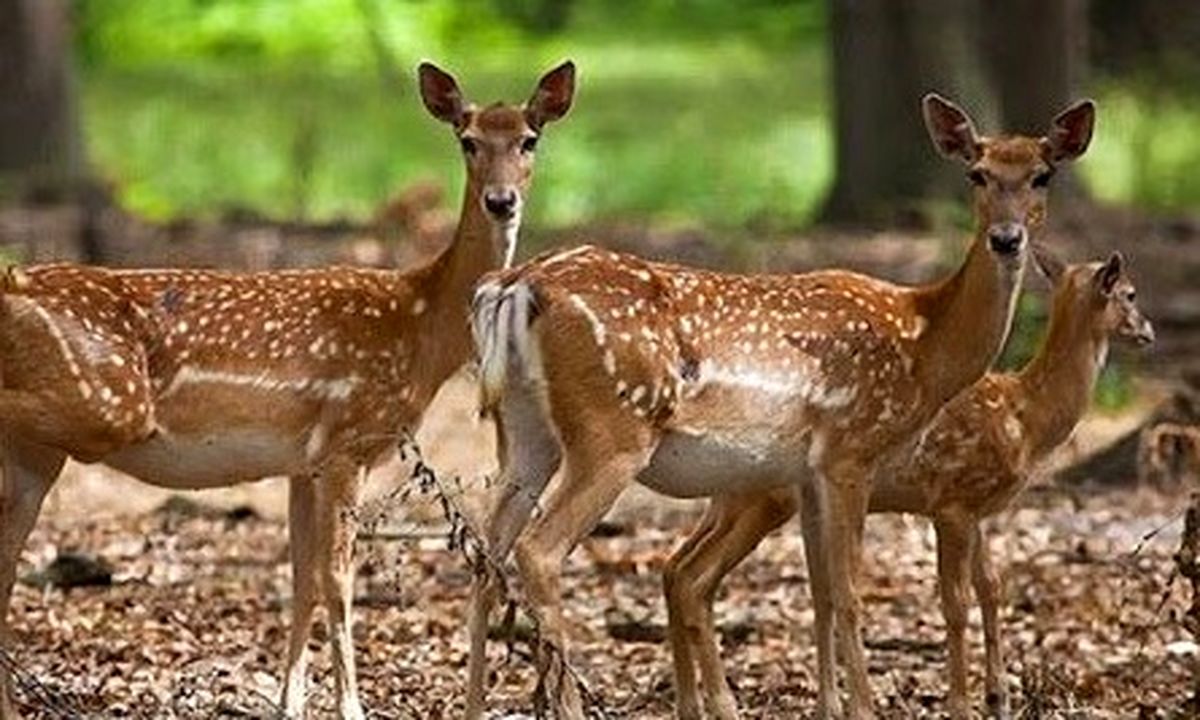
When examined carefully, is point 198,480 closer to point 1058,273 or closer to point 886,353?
point 886,353

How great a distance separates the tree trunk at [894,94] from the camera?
21812 millimetres

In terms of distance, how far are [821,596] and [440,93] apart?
181cm

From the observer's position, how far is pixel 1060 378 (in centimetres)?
1109

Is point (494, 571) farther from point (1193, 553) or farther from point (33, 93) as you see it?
point (33, 93)

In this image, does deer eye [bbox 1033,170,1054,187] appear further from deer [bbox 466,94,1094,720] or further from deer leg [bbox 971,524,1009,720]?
deer leg [bbox 971,524,1009,720]

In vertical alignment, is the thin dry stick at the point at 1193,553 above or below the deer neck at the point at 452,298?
below

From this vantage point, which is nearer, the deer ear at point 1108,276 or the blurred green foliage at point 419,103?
the deer ear at point 1108,276

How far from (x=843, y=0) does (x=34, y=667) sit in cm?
1231

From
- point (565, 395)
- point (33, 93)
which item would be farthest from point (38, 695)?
point (33, 93)

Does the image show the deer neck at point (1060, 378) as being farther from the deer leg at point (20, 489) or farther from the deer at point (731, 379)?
the deer leg at point (20, 489)

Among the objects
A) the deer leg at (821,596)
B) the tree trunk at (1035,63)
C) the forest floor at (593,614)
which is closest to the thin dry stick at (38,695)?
the forest floor at (593,614)

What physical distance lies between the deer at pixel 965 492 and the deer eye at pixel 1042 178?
2.22 feet

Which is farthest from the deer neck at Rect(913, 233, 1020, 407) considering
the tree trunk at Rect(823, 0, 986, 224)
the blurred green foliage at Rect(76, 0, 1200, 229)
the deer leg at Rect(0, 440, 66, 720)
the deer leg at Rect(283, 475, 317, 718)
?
the blurred green foliage at Rect(76, 0, 1200, 229)

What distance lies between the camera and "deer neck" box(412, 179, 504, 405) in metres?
10.4
